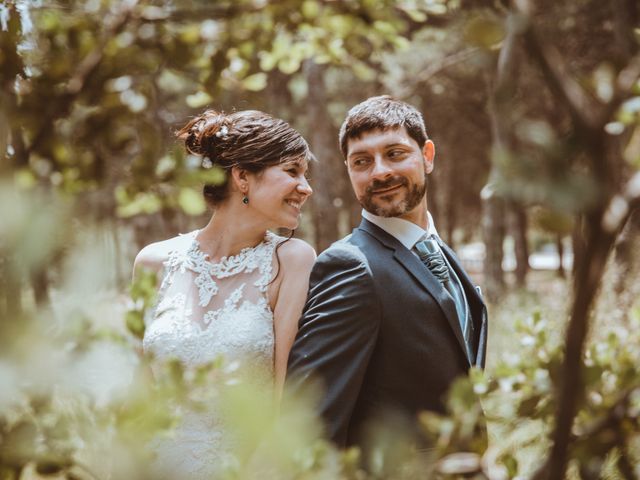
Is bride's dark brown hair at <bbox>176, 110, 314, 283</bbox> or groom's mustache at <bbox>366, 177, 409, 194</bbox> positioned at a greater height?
bride's dark brown hair at <bbox>176, 110, 314, 283</bbox>

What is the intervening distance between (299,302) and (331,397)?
0.80 m

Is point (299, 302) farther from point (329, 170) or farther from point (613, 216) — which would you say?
point (329, 170)

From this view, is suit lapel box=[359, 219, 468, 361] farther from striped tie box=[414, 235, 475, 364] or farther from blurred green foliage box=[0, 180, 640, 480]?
blurred green foliage box=[0, 180, 640, 480]

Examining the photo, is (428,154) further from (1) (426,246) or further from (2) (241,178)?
(2) (241,178)

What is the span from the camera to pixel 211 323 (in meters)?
3.21

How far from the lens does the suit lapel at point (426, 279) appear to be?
2.67 meters

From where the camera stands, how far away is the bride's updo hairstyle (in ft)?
10.9

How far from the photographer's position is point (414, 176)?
293 cm

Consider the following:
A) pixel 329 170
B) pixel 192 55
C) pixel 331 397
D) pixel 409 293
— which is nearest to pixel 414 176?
pixel 409 293

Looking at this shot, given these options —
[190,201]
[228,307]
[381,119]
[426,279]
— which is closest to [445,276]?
[426,279]

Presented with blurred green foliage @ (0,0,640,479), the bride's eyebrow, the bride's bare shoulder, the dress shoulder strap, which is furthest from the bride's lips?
blurred green foliage @ (0,0,640,479)

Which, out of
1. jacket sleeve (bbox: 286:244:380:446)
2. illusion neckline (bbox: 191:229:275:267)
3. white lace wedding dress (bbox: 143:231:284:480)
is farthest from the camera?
illusion neckline (bbox: 191:229:275:267)

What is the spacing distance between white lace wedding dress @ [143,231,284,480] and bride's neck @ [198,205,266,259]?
0.17 ft

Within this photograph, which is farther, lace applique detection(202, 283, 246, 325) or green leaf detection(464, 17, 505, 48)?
lace applique detection(202, 283, 246, 325)
